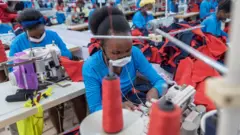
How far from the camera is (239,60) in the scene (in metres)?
0.33

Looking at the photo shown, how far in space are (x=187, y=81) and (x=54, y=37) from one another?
145 centimetres

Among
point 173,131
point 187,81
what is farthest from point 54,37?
point 173,131

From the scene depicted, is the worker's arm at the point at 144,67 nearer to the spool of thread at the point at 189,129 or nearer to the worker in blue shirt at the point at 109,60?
the worker in blue shirt at the point at 109,60

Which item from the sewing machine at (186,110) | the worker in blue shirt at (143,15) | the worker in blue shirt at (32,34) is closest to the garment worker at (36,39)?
the worker in blue shirt at (32,34)

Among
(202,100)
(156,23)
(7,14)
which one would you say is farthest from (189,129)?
(7,14)

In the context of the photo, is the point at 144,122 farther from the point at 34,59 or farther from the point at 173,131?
the point at 34,59

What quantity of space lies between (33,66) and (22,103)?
262mm

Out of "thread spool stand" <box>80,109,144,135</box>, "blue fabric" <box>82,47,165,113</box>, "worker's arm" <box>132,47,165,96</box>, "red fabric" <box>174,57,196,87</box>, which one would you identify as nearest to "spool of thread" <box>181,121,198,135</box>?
"thread spool stand" <box>80,109,144,135</box>

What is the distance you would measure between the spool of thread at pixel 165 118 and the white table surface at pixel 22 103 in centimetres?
111

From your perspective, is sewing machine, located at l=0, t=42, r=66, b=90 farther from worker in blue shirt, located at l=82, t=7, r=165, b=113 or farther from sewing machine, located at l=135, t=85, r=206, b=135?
sewing machine, located at l=135, t=85, r=206, b=135

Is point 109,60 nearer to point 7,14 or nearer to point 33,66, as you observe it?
point 33,66

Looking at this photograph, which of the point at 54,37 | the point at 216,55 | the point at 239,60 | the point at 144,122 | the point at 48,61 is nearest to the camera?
the point at 239,60

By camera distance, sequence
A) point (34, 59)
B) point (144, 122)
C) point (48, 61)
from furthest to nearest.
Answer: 1. point (48, 61)
2. point (34, 59)
3. point (144, 122)

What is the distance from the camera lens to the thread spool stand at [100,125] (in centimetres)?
74
